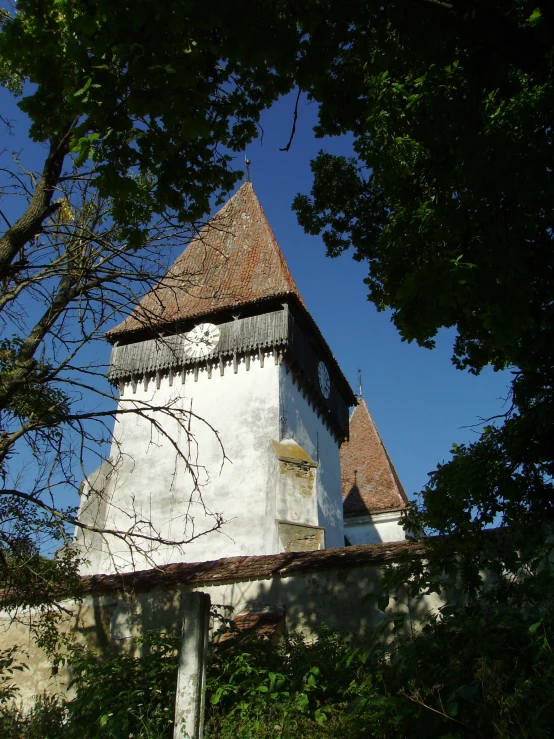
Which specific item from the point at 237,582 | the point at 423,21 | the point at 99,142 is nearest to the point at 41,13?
the point at 99,142

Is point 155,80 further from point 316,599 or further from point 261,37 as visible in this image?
point 316,599

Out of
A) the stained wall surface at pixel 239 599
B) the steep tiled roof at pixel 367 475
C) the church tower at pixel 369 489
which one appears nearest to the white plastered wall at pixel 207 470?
the church tower at pixel 369 489

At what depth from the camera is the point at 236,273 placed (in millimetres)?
18109

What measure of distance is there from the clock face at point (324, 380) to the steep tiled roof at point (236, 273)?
2195 mm

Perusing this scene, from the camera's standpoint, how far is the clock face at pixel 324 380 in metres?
18.0

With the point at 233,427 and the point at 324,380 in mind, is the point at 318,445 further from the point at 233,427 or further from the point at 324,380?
the point at 233,427

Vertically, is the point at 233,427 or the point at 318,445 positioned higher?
the point at 318,445

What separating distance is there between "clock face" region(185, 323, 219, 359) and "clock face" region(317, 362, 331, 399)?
10.8 feet

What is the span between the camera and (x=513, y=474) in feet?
18.7

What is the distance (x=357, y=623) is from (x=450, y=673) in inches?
108

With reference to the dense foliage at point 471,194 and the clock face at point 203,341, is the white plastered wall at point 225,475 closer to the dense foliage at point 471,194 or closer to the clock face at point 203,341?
the clock face at point 203,341

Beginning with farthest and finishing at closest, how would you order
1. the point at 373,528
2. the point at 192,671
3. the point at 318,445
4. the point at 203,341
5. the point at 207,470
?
the point at 373,528, the point at 318,445, the point at 203,341, the point at 207,470, the point at 192,671

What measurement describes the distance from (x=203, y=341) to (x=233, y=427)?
8.55 feet

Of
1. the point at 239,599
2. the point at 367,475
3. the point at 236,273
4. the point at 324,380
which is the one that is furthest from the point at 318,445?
the point at 239,599
